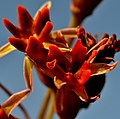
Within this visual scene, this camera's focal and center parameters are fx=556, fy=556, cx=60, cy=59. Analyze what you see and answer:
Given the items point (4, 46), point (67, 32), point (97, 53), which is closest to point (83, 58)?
point (97, 53)

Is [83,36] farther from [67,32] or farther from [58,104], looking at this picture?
[58,104]

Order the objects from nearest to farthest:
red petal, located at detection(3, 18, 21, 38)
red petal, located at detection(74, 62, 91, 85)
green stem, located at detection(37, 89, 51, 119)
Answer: red petal, located at detection(74, 62, 91, 85)
red petal, located at detection(3, 18, 21, 38)
green stem, located at detection(37, 89, 51, 119)

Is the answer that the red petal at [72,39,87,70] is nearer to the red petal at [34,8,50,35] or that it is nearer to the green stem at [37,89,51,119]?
the red petal at [34,8,50,35]

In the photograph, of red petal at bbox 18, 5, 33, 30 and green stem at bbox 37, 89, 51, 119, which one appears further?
green stem at bbox 37, 89, 51, 119

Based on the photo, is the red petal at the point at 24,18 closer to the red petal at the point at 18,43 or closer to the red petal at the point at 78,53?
the red petal at the point at 18,43

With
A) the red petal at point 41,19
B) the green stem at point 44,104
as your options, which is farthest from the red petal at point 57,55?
the green stem at point 44,104

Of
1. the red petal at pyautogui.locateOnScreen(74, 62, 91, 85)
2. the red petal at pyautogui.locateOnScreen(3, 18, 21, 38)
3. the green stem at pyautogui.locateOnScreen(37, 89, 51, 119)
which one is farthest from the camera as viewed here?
the green stem at pyautogui.locateOnScreen(37, 89, 51, 119)

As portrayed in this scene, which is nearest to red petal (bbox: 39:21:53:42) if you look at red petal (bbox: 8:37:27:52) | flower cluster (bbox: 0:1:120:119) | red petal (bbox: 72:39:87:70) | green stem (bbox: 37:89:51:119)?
flower cluster (bbox: 0:1:120:119)

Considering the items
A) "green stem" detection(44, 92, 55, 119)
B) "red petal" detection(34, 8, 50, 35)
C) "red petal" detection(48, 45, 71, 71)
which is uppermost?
"red petal" detection(34, 8, 50, 35)
